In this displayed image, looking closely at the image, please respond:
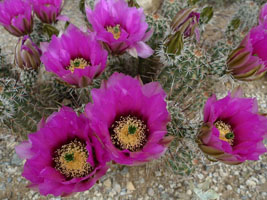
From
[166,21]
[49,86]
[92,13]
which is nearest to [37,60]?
[49,86]

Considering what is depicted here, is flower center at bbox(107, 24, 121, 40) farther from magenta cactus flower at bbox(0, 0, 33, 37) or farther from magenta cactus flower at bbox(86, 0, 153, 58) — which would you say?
magenta cactus flower at bbox(0, 0, 33, 37)

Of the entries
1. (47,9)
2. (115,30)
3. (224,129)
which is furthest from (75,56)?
(224,129)

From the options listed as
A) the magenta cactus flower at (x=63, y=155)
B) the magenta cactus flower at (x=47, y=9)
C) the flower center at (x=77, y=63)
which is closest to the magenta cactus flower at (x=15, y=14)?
the magenta cactus flower at (x=47, y=9)

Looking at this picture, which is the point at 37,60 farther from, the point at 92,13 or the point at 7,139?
the point at 7,139

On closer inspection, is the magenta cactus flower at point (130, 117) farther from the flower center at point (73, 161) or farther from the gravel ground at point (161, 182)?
the gravel ground at point (161, 182)

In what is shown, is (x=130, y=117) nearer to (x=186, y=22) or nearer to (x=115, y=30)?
(x=115, y=30)
